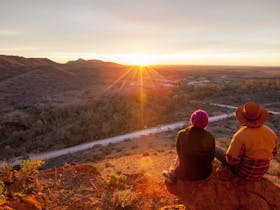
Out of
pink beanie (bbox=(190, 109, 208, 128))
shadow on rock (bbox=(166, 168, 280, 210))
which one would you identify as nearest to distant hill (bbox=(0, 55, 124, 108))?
shadow on rock (bbox=(166, 168, 280, 210))

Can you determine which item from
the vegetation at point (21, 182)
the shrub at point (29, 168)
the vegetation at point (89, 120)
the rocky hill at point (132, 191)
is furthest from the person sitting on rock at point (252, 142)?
the vegetation at point (89, 120)

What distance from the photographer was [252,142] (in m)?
4.24

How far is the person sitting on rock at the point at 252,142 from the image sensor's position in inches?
167

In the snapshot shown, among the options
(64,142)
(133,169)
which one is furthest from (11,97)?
(133,169)

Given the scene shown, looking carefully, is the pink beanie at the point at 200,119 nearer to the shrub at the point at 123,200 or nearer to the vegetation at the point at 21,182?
the shrub at the point at 123,200

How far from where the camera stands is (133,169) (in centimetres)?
1055

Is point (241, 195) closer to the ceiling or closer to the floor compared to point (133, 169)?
closer to the ceiling

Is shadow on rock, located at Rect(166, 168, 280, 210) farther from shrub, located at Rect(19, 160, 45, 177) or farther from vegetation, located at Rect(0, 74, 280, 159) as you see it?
vegetation, located at Rect(0, 74, 280, 159)

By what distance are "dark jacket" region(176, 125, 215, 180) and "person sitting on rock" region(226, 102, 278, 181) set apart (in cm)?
34

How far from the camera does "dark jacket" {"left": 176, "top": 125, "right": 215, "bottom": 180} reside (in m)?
4.49

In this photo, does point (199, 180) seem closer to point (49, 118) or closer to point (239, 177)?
point (239, 177)

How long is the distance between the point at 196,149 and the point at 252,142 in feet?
2.77

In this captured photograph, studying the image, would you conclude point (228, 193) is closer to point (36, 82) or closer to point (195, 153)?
point (195, 153)

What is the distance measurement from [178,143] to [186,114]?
2479 centimetres
